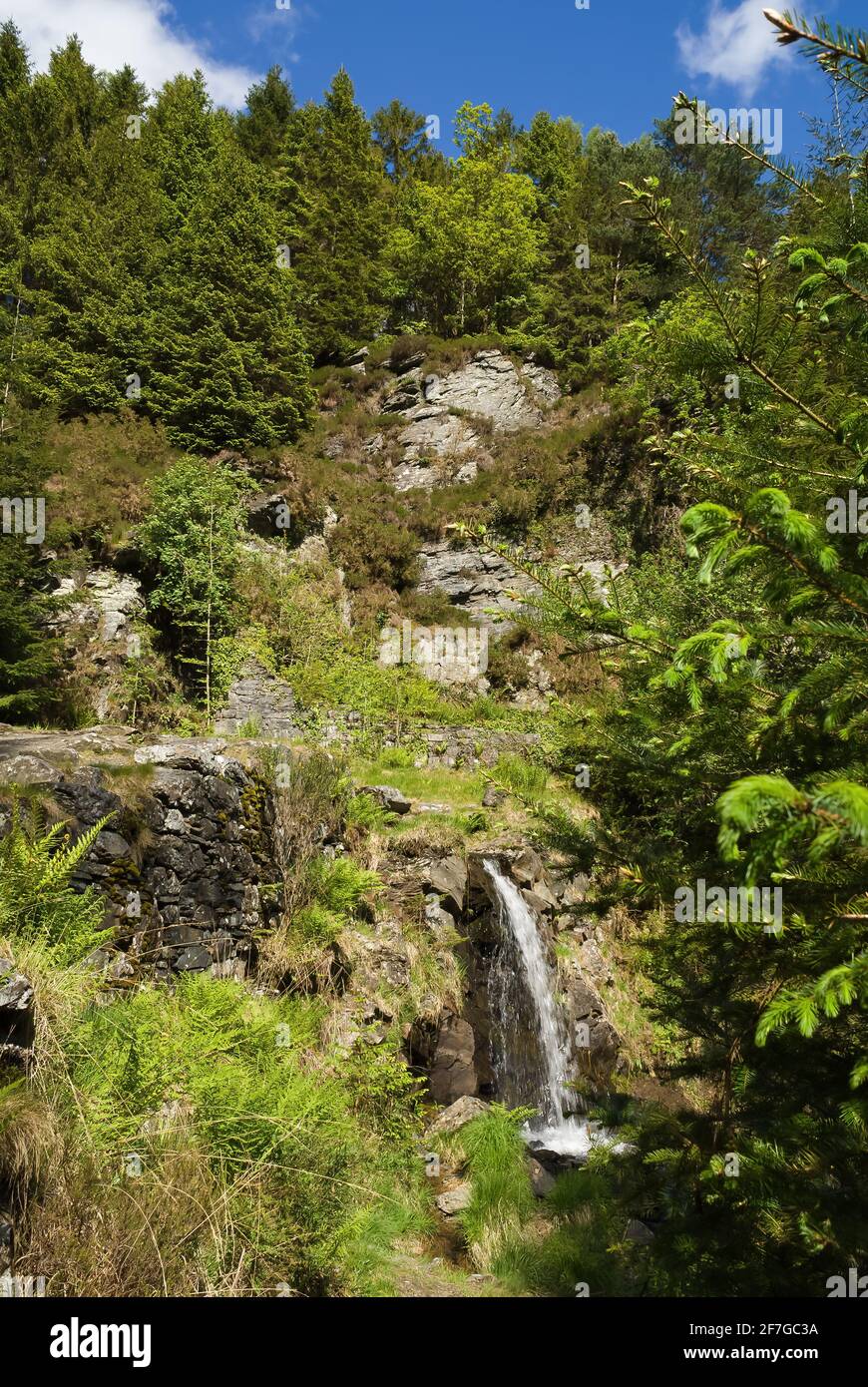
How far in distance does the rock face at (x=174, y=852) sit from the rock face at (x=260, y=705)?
4965mm

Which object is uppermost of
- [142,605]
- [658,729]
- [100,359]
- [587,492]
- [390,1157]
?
[100,359]

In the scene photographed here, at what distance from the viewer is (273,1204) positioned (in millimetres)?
3346

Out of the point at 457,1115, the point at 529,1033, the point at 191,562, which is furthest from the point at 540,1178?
the point at 191,562

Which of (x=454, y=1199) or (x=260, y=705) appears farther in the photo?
(x=260, y=705)

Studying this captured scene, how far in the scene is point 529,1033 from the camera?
823cm

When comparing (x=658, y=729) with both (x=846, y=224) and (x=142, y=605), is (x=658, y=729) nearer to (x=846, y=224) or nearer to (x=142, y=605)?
(x=846, y=224)

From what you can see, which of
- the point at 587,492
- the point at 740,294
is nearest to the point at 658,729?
the point at 740,294

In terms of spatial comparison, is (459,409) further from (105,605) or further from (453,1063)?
(453,1063)

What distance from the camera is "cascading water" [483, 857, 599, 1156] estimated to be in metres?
7.59

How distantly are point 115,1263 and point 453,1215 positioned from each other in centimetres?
366

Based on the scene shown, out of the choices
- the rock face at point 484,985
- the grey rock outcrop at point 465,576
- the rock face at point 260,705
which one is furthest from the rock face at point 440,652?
the rock face at point 484,985

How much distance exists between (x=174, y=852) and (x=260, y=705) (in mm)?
6800

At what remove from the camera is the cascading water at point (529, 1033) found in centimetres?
759

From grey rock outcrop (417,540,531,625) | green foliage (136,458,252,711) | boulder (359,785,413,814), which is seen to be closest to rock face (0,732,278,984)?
boulder (359,785,413,814)
